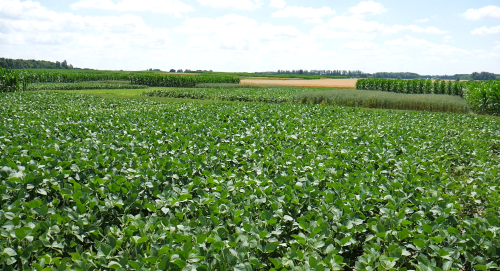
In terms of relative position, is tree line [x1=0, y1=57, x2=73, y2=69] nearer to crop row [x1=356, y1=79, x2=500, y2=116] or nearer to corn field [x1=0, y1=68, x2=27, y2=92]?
corn field [x1=0, y1=68, x2=27, y2=92]

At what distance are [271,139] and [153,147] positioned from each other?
292cm

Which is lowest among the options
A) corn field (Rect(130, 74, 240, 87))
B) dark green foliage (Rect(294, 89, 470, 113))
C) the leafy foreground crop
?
the leafy foreground crop

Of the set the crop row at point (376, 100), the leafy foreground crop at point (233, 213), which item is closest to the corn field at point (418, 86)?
the crop row at point (376, 100)

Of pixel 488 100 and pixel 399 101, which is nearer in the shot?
pixel 488 100

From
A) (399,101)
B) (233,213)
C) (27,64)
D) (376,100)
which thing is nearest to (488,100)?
(399,101)

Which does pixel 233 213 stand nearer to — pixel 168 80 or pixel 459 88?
pixel 459 88

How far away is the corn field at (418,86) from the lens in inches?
1201

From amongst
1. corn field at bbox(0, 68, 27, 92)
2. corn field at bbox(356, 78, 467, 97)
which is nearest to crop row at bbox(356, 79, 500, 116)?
corn field at bbox(356, 78, 467, 97)

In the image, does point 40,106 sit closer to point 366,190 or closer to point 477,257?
point 366,190

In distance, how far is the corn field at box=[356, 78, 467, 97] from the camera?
30.5 m

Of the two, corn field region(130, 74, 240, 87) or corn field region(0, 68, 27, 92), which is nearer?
corn field region(0, 68, 27, 92)

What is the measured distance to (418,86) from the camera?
108ft

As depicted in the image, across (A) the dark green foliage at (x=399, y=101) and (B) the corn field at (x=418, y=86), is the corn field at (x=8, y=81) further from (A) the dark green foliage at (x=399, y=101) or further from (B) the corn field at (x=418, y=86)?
(B) the corn field at (x=418, y=86)

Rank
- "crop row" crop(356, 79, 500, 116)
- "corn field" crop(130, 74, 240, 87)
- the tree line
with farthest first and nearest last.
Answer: the tree line, "corn field" crop(130, 74, 240, 87), "crop row" crop(356, 79, 500, 116)
